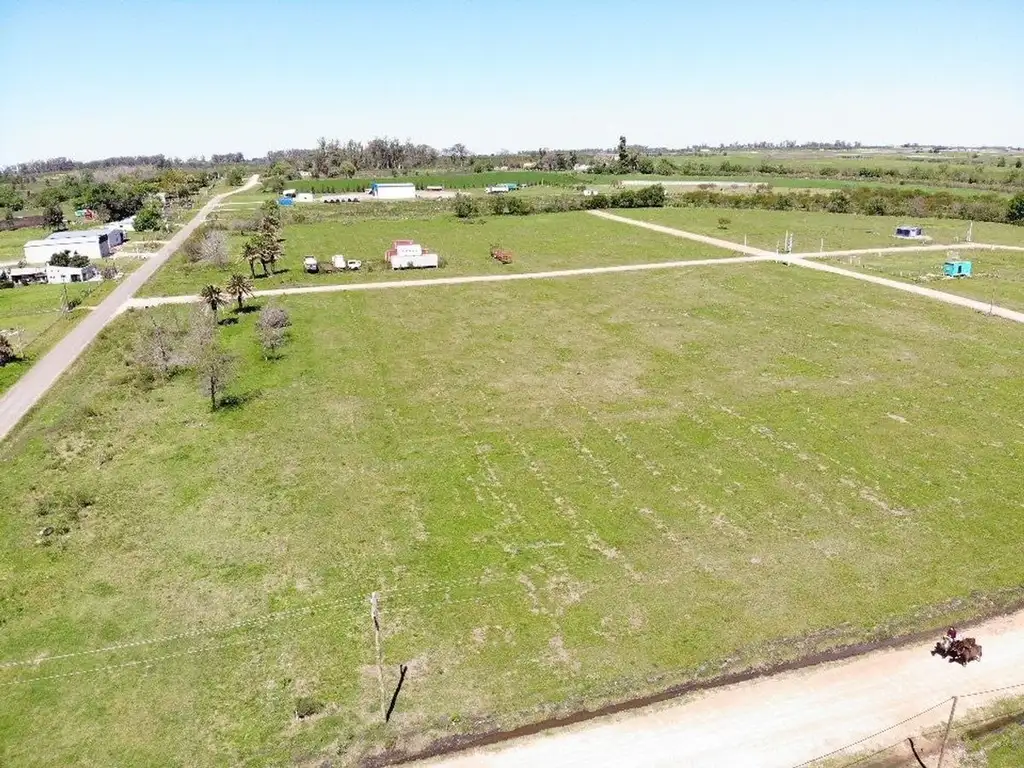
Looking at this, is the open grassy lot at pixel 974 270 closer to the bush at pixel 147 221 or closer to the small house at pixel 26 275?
the small house at pixel 26 275

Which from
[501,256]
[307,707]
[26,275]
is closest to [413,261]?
[501,256]

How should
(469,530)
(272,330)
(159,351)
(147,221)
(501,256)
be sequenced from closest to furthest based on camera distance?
(469,530) < (159,351) < (272,330) < (501,256) < (147,221)

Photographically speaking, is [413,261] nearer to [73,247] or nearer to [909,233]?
[73,247]

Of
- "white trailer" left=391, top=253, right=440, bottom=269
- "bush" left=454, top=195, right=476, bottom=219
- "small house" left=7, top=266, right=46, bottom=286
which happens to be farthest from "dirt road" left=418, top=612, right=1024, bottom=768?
"bush" left=454, top=195, right=476, bottom=219

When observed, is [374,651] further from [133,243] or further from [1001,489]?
[133,243]

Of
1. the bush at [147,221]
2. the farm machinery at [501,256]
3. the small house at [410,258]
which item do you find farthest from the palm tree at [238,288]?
the bush at [147,221]

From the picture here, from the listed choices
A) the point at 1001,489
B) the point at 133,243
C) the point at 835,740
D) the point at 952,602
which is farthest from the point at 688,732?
the point at 133,243

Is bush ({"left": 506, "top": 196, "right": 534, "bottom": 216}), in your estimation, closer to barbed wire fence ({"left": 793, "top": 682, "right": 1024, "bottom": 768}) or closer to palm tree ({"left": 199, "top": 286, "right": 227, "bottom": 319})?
palm tree ({"left": 199, "top": 286, "right": 227, "bottom": 319})
